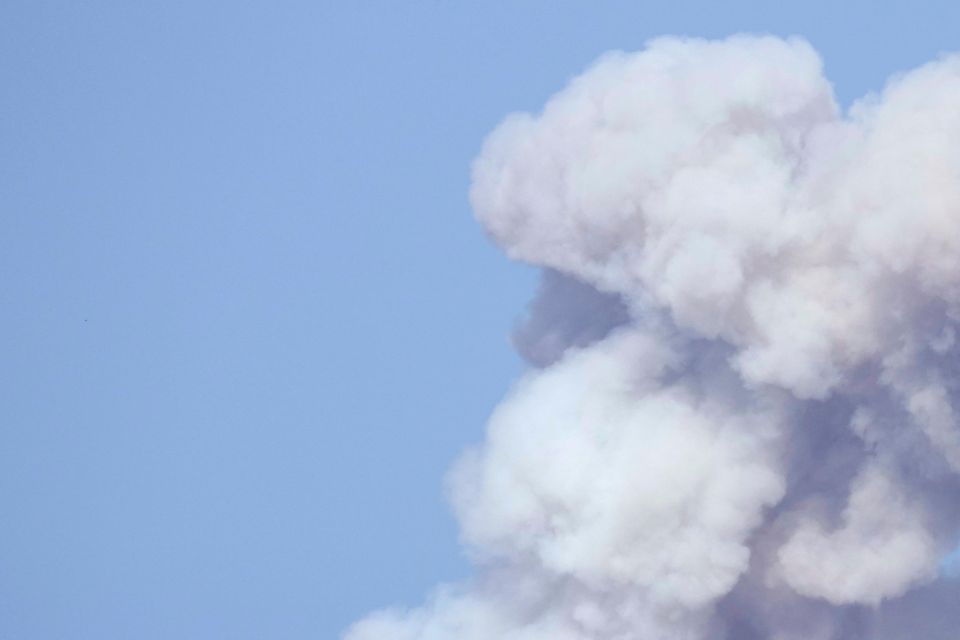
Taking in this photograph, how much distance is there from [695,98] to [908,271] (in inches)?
181

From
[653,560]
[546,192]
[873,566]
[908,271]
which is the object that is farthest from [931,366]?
[546,192]

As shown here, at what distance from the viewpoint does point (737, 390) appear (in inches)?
1110

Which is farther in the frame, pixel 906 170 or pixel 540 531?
pixel 540 531

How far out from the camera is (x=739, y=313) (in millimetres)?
27312

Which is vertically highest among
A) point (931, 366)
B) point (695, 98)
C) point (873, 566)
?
point (695, 98)

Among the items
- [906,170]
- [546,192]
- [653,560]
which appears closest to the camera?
[906,170]

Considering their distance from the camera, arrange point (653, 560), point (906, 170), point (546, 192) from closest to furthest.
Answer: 1. point (906, 170)
2. point (653, 560)
3. point (546, 192)

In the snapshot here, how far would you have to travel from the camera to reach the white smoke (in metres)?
26.4

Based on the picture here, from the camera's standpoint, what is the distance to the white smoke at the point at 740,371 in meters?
26.4

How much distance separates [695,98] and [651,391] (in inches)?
187

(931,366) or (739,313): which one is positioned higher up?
(739,313)

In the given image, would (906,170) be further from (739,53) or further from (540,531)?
(540,531)

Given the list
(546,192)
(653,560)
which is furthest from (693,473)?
(546,192)

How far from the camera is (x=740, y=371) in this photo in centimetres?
2767
